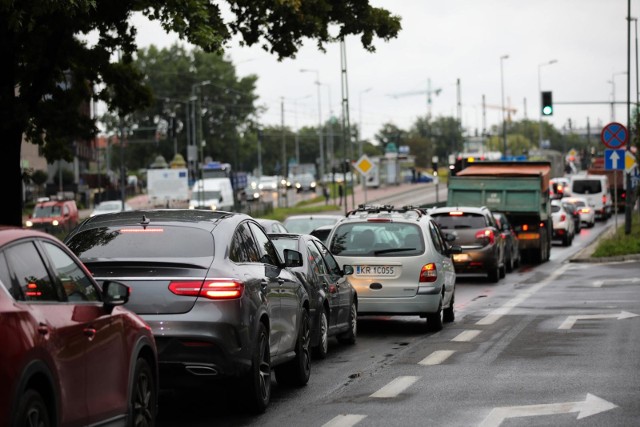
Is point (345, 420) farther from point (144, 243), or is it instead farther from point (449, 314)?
point (449, 314)

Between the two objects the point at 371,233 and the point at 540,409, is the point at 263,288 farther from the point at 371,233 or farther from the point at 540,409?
the point at 371,233

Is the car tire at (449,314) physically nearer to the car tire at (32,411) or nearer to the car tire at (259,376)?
the car tire at (259,376)

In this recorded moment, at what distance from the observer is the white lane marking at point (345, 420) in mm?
9848

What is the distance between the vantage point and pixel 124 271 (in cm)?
1002

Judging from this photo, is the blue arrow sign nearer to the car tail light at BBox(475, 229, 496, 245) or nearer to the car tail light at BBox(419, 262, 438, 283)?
the car tail light at BBox(475, 229, 496, 245)

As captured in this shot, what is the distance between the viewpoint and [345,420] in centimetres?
1006

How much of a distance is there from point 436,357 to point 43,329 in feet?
27.1

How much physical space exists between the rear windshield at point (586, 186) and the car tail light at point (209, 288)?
2531 inches

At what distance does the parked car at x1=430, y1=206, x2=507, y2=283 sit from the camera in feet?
100

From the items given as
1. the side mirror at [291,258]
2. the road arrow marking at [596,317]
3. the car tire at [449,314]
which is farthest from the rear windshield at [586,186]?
the side mirror at [291,258]

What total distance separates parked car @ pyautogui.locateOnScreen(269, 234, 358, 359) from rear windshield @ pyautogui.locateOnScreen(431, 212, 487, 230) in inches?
561

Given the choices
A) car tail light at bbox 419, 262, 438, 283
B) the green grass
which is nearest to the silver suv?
car tail light at bbox 419, 262, 438, 283

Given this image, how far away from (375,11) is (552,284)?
22.6 ft

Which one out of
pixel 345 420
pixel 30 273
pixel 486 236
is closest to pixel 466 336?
pixel 345 420
